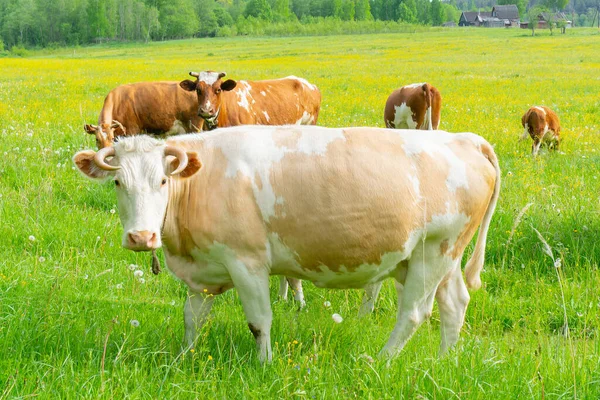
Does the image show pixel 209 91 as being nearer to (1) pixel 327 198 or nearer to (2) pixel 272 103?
(2) pixel 272 103

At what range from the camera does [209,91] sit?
11281mm

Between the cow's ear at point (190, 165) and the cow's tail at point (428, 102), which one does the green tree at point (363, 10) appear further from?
the cow's ear at point (190, 165)

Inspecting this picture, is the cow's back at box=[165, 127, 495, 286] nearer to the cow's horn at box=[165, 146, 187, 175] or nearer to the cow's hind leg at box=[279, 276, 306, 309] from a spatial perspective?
the cow's horn at box=[165, 146, 187, 175]

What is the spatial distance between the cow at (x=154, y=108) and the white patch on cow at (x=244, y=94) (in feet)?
2.76

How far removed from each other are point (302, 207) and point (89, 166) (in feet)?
5.01

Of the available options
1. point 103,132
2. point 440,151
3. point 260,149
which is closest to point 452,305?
point 440,151

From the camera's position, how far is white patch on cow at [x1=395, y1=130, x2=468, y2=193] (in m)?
4.86

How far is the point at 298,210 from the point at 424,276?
3.48 ft

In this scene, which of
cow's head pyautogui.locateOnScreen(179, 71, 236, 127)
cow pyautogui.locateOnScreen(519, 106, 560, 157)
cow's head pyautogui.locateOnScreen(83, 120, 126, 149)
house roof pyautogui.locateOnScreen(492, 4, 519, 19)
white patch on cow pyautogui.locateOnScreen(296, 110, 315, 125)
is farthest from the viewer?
house roof pyautogui.locateOnScreen(492, 4, 519, 19)

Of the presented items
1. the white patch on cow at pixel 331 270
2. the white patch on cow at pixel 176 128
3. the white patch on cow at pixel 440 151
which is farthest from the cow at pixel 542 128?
the white patch on cow at pixel 331 270

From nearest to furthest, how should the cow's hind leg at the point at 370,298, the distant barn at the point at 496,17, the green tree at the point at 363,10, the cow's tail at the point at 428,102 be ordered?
the cow's hind leg at the point at 370,298
the cow's tail at the point at 428,102
the distant barn at the point at 496,17
the green tree at the point at 363,10

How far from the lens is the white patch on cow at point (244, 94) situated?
41.2 ft

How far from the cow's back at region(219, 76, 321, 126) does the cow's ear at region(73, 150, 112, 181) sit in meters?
7.09

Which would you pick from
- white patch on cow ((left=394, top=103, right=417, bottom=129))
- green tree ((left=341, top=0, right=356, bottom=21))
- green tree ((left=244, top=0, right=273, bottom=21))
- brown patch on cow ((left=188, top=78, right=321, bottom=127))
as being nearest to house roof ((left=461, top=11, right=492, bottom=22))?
green tree ((left=341, top=0, right=356, bottom=21))
